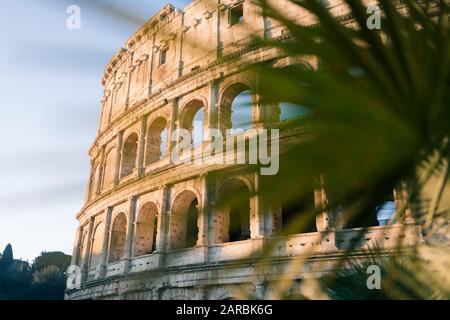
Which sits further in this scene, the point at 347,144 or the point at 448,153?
the point at 448,153

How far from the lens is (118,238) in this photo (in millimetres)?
15609

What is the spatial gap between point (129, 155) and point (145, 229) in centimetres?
369

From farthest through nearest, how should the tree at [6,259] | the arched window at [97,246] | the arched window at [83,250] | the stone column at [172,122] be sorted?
the tree at [6,259]
the arched window at [83,250]
the arched window at [97,246]
the stone column at [172,122]

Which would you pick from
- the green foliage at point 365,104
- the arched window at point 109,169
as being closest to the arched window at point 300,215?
the green foliage at point 365,104

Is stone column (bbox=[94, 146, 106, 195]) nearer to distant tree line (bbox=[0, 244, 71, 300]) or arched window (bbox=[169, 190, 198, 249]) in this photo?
arched window (bbox=[169, 190, 198, 249])

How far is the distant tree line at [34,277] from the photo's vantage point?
29.5 meters

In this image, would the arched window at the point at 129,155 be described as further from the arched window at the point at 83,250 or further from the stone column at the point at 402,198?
the stone column at the point at 402,198

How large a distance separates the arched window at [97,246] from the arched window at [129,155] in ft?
7.54

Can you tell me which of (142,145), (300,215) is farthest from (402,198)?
(142,145)

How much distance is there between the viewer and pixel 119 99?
18438 millimetres

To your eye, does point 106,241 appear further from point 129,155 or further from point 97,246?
point 129,155
